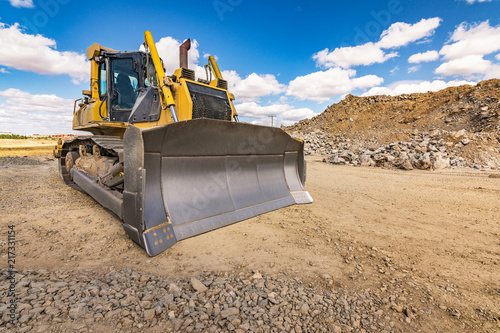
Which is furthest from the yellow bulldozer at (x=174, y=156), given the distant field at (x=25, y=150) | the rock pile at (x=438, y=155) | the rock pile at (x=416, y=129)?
the distant field at (x=25, y=150)

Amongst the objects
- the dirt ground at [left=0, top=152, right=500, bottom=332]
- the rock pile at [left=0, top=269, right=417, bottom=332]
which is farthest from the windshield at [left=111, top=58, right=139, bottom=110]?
the rock pile at [left=0, top=269, right=417, bottom=332]

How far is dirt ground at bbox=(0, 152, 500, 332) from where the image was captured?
184 centimetres

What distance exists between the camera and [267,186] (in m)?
3.99

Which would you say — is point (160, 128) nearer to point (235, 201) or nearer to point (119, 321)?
point (235, 201)

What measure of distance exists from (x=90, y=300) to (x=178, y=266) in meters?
0.68

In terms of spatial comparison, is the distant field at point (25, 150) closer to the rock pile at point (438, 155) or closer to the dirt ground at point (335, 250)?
the dirt ground at point (335, 250)

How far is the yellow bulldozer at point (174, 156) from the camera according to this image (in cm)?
251

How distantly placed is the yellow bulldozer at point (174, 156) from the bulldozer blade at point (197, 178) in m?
0.01

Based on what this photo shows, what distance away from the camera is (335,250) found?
8.38ft

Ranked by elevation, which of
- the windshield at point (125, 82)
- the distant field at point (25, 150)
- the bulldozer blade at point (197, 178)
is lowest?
the distant field at point (25, 150)

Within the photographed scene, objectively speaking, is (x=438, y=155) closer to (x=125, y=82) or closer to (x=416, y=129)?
(x=416, y=129)

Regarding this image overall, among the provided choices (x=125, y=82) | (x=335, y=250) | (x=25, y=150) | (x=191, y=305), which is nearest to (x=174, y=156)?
(x=191, y=305)

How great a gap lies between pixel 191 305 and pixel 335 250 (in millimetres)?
1582

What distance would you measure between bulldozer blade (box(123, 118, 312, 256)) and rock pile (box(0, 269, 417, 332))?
25.6 inches
